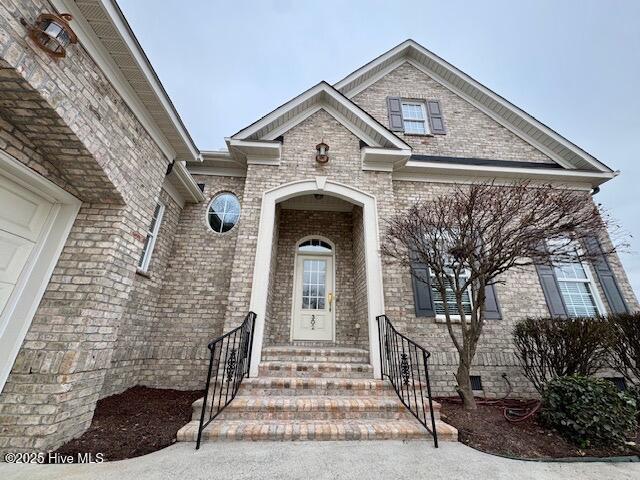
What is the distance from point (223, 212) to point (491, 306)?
6.39 metres

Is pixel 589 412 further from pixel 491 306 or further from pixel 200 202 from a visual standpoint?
pixel 200 202

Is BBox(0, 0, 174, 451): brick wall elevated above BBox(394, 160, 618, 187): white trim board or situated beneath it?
situated beneath

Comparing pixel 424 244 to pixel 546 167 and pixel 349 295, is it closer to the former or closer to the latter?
pixel 349 295

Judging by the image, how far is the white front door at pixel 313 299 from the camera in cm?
607

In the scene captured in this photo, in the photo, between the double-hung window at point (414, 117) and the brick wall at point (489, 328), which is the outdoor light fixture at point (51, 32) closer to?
the brick wall at point (489, 328)

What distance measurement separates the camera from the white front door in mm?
6066

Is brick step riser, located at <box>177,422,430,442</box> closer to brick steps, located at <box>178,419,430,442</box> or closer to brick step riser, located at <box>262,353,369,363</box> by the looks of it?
brick steps, located at <box>178,419,430,442</box>

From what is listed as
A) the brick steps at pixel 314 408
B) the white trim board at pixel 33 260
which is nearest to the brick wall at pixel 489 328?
the brick steps at pixel 314 408

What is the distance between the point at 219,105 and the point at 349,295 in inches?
3427

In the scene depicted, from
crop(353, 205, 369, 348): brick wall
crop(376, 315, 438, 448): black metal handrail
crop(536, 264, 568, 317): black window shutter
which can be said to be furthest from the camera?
crop(536, 264, 568, 317): black window shutter

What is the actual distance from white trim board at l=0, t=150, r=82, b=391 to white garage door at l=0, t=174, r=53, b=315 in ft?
0.16

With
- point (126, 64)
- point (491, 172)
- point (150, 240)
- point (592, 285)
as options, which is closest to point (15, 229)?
point (126, 64)

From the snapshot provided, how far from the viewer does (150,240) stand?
5.34 meters

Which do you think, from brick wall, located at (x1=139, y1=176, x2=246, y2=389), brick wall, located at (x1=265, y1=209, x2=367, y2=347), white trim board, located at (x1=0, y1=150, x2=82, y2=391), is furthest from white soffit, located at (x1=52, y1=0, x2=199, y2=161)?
brick wall, located at (x1=265, y1=209, x2=367, y2=347)
